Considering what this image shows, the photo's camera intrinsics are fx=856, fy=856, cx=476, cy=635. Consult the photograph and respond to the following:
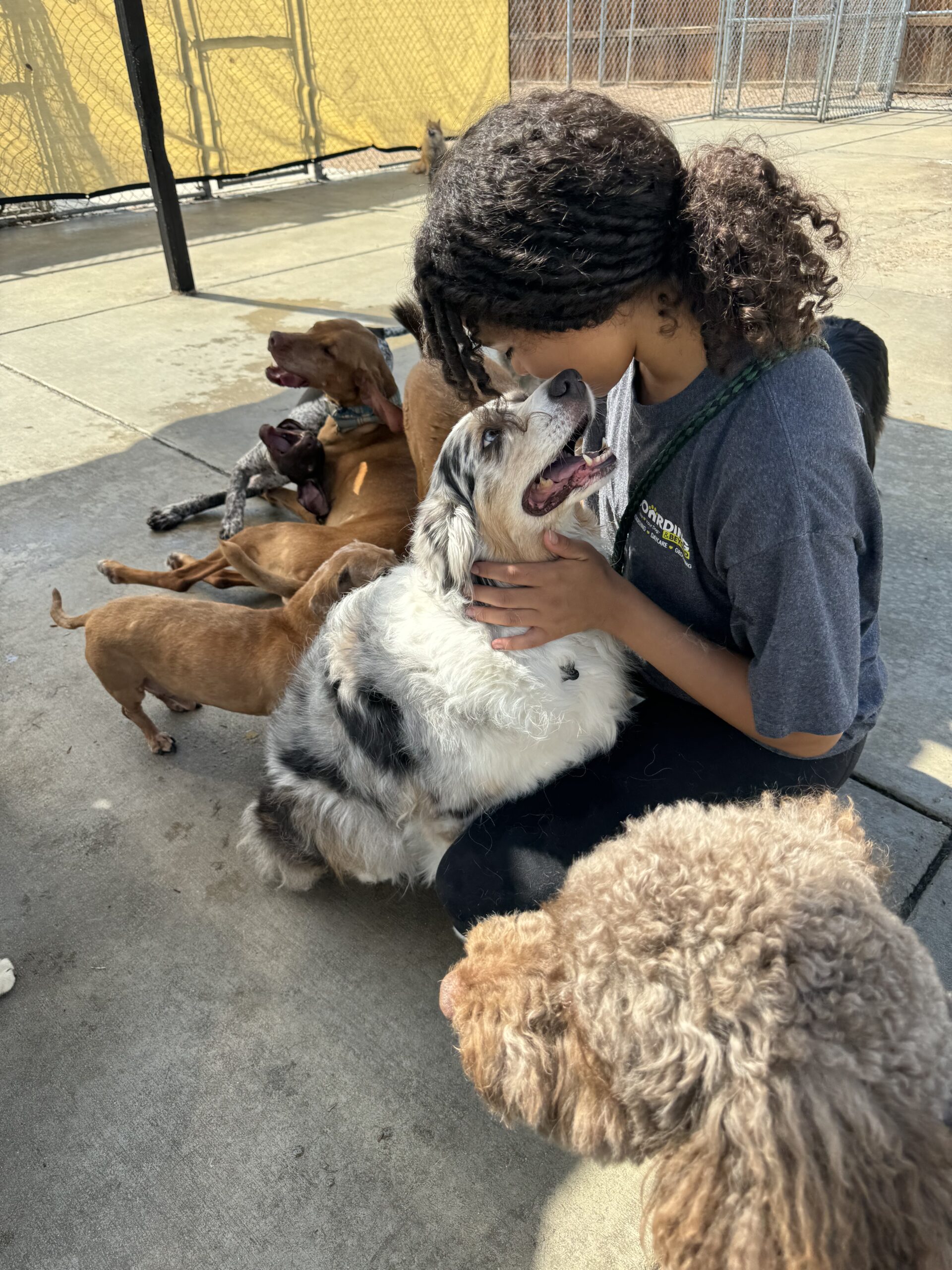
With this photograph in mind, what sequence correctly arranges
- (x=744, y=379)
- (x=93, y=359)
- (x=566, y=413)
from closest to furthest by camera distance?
(x=744, y=379) → (x=566, y=413) → (x=93, y=359)

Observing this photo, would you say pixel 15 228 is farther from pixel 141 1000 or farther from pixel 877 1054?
pixel 877 1054

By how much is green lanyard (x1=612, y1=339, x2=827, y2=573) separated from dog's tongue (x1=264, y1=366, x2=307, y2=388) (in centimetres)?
273

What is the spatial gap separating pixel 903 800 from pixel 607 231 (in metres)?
1.89

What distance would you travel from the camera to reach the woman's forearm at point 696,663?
186 centimetres

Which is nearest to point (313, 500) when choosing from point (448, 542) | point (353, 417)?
point (353, 417)

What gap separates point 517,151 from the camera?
161 centimetres

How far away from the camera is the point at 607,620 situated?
1978mm

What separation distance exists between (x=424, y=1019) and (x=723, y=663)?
1132mm

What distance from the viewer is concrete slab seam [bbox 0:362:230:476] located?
4.68 m

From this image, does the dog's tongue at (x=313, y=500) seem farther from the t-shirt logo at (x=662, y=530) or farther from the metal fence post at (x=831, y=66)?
the metal fence post at (x=831, y=66)

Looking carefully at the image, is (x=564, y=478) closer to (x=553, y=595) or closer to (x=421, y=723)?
(x=553, y=595)

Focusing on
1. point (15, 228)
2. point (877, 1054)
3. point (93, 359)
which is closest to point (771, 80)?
point (15, 228)

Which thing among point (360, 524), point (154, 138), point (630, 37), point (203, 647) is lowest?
point (360, 524)

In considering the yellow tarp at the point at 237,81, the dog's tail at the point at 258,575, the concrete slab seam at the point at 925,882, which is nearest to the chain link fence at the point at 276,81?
the yellow tarp at the point at 237,81
